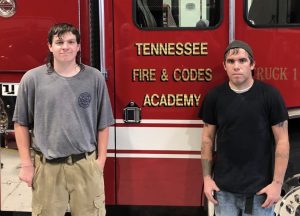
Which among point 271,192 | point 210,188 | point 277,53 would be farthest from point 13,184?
point 277,53

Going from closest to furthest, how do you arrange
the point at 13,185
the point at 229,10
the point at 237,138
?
the point at 237,138 → the point at 229,10 → the point at 13,185

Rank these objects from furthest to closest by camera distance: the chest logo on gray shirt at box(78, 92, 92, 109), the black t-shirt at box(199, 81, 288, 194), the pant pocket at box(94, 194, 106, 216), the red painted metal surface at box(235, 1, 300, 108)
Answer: the red painted metal surface at box(235, 1, 300, 108) → the pant pocket at box(94, 194, 106, 216) → the chest logo on gray shirt at box(78, 92, 92, 109) → the black t-shirt at box(199, 81, 288, 194)

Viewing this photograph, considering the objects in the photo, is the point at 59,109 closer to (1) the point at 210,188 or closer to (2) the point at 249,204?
(1) the point at 210,188

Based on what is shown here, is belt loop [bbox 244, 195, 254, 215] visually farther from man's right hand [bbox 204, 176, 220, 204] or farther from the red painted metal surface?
the red painted metal surface

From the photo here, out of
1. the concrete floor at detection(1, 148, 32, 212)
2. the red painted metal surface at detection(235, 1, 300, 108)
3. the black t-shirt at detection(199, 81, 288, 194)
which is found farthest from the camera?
the concrete floor at detection(1, 148, 32, 212)

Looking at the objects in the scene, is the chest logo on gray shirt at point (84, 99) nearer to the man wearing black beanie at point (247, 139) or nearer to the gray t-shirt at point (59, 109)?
the gray t-shirt at point (59, 109)

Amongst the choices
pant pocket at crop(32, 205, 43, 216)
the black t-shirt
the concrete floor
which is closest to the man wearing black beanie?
the black t-shirt

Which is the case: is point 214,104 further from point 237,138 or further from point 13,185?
point 13,185

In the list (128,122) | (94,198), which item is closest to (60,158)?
(94,198)

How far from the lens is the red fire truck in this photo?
329 centimetres

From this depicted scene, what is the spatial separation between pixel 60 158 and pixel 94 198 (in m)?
0.32

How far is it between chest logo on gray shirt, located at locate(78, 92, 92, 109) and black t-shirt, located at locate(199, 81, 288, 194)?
727mm

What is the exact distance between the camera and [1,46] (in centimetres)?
342

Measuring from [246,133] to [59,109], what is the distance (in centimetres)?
108
